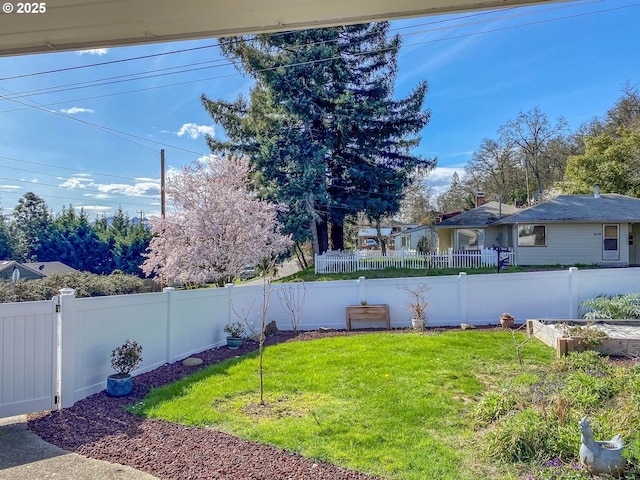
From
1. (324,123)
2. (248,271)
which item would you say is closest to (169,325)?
(248,271)

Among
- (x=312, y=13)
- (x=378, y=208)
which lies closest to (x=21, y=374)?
(x=312, y=13)

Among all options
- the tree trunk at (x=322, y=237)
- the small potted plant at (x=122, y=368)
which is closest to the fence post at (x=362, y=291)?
the small potted plant at (x=122, y=368)

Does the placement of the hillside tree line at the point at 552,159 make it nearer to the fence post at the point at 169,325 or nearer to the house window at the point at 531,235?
the house window at the point at 531,235

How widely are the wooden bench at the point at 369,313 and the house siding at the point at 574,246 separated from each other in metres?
11.8

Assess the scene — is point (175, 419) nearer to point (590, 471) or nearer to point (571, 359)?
point (590, 471)

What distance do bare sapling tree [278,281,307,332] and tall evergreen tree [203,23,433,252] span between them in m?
8.55

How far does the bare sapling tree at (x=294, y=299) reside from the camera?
917 centimetres

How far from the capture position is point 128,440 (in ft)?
11.6

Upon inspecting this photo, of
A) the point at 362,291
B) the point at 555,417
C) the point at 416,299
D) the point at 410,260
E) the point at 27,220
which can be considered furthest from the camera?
the point at 27,220

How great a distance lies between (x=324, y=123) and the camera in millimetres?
18797

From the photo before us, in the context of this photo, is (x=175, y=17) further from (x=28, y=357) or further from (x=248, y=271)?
(x=248, y=271)

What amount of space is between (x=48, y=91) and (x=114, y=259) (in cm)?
1928

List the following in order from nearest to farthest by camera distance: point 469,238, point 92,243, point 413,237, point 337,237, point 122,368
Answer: point 122,368 < point 337,237 < point 469,238 < point 92,243 < point 413,237

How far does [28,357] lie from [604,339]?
25.8 ft
